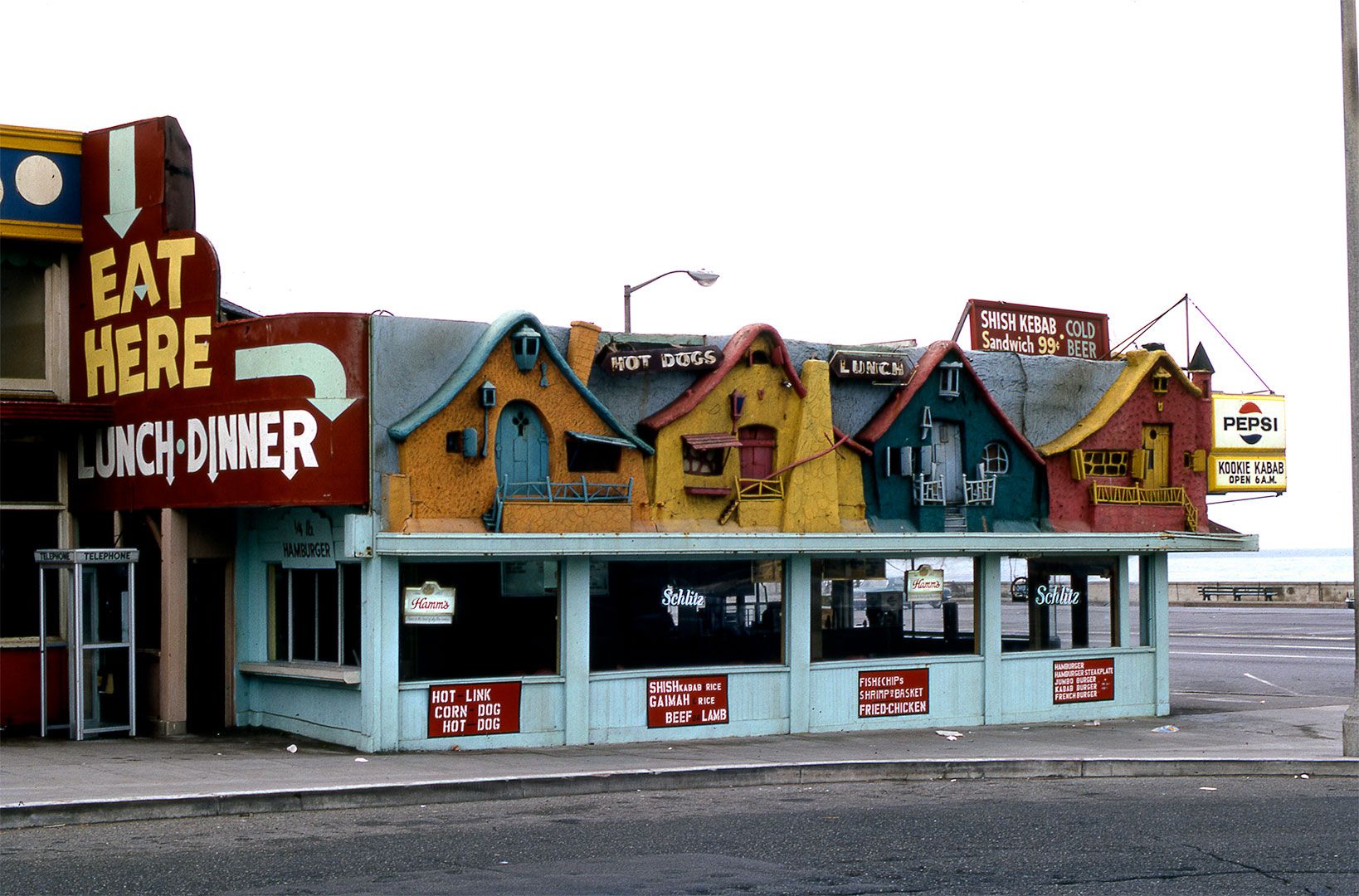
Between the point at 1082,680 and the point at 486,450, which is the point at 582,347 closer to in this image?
the point at 486,450

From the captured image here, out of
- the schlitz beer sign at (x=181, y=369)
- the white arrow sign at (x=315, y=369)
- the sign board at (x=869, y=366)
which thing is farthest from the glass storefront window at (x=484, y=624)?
the sign board at (x=869, y=366)

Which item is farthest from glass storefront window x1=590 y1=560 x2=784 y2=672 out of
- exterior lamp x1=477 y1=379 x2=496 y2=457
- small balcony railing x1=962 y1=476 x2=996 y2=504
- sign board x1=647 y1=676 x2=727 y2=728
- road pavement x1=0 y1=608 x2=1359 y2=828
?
small balcony railing x1=962 y1=476 x2=996 y2=504

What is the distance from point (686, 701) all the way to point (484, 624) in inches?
117

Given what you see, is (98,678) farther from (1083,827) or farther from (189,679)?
(1083,827)

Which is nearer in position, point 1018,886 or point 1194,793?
point 1018,886

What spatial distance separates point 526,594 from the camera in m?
18.8

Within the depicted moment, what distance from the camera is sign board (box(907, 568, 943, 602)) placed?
21.5m

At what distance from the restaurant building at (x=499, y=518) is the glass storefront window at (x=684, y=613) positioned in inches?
1.6

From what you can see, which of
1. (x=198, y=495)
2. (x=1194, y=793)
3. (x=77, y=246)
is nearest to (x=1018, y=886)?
(x=1194, y=793)

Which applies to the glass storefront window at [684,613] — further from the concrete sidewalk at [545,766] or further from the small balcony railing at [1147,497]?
the small balcony railing at [1147,497]

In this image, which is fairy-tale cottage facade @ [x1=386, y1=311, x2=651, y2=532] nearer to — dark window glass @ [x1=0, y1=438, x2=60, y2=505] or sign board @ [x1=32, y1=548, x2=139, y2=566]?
sign board @ [x1=32, y1=548, x2=139, y2=566]

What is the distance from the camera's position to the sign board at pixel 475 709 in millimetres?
17953

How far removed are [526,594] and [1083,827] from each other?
7.93 meters

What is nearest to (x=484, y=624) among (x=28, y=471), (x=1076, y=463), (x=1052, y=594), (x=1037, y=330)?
(x=28, y=471)
